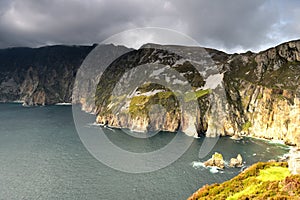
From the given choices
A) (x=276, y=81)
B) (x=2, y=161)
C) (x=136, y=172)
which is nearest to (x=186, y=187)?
(x=136, y=172)

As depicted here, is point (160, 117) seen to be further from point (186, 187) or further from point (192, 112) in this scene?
point (186, 187)

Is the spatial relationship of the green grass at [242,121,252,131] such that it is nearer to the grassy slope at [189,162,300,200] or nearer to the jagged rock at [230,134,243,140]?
the jagged rock at [230,134,243,140]

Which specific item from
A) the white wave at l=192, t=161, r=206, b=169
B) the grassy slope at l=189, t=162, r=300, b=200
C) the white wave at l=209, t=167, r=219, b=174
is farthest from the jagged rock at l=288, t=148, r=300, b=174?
the white wave at l=192, t=161, r=206, b=169

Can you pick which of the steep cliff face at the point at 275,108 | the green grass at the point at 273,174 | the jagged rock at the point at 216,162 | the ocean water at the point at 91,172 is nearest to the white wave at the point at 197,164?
the ocean water at the point at 91,172

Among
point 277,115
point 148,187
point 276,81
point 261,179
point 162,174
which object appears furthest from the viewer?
point 276,81

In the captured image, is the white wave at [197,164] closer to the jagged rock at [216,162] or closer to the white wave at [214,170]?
the jagged rock at [216,162]
